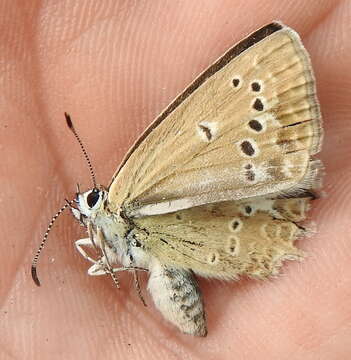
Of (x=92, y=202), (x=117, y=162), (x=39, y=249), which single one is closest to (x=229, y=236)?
(x=92, y=202)

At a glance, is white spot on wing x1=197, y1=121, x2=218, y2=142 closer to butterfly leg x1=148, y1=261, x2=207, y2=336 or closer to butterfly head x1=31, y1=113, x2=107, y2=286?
butterfly head x1=31, y1=113, x2=107, y2=286

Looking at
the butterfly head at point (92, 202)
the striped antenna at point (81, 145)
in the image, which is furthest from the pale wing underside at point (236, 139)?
the striped antenna at point (81, 145)

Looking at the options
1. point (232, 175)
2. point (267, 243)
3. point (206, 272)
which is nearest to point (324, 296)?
point (267, 243)

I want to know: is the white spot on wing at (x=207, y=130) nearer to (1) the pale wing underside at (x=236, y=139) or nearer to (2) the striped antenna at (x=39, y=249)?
(1) the pale wing underside at (x=236, y=139)

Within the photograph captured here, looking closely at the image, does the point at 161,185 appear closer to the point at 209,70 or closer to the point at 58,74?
the point at 209,70

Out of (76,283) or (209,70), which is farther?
(76,283)

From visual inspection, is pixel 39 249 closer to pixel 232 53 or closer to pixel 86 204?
pixel 86 204

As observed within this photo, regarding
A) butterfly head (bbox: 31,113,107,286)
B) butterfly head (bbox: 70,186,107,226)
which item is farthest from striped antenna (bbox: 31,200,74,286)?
butterfly head (bbox: 70,186,107,226)
